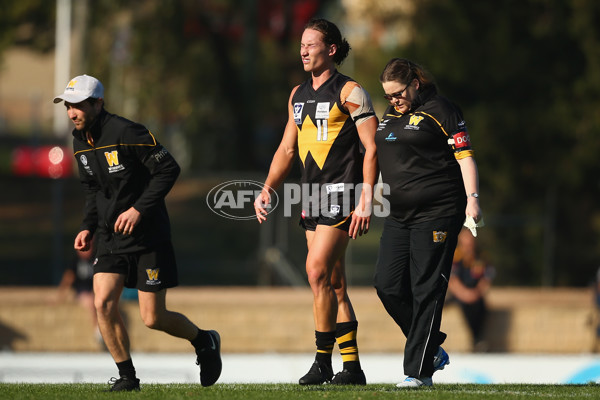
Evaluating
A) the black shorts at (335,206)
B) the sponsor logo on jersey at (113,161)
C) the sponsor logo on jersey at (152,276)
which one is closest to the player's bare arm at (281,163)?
the black shorts at (335,206)

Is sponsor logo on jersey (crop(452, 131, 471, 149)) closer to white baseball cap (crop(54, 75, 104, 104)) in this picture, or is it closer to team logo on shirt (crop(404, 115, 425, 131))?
team logo on shirt (crop(404, 115, 425, 131))

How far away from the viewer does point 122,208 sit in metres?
6.70

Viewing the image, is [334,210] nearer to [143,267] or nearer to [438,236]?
[438,236]

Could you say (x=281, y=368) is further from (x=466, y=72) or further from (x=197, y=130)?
(x=197, y=130)

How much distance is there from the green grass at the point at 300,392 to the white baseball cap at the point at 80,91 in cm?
187

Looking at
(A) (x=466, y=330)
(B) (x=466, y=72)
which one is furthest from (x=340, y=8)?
(A) (x=466, y=330)

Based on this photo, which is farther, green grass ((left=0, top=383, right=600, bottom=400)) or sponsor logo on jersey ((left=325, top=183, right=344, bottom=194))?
sponsor logo on jersey ((left=325, top=183, right=344, bottom=194))

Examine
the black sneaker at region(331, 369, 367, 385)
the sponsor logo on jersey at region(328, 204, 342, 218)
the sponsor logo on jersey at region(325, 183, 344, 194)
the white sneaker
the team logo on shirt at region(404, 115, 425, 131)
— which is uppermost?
the team logo on shirt at region(404, 115, 425, 131)

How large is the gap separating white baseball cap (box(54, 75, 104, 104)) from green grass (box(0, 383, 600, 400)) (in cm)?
187

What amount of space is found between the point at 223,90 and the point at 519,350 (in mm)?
14162

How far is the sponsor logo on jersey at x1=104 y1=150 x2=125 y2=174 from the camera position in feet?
21.6

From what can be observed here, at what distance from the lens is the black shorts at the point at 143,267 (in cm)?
664

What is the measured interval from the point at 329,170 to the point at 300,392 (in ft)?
4.80

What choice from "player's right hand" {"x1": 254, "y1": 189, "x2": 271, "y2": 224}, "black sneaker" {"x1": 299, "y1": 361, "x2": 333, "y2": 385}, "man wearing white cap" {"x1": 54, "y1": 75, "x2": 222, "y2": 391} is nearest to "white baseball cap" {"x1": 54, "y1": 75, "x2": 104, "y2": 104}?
"man wearing white cap" {"x1": 54, "y1": 75, "x2": 222, "y2": 391}
